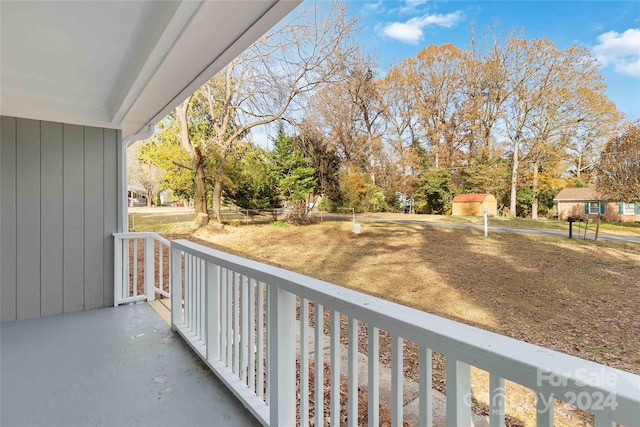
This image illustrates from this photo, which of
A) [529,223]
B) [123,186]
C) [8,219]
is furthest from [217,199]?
[529,223]

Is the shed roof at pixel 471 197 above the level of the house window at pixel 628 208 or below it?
above

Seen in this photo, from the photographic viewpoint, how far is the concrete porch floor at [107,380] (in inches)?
52.5

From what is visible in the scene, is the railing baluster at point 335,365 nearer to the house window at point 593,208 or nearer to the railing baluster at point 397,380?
the railing baluster at point 397,380

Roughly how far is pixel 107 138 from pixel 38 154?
1.58 feet

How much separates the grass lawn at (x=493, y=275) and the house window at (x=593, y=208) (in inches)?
14.4

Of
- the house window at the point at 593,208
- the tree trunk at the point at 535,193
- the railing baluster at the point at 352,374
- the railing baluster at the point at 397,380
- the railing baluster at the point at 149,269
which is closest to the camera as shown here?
the railing baluster at the point at 397,380

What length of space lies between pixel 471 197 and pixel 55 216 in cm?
667

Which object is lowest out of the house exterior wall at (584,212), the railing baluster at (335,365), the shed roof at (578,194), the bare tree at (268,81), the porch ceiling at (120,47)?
the railing baluster at (335,365)

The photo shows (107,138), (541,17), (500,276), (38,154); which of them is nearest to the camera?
(38,154)

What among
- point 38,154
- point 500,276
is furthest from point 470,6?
point 38,154

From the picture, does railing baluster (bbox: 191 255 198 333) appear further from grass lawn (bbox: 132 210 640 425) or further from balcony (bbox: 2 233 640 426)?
grass lawn (bbox: 132 210 640 425)

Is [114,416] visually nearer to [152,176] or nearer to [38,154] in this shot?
[38,154]

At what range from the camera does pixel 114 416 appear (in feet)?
4.38

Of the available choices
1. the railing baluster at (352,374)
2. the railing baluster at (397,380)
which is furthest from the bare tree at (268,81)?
the railing baluster at (397,380)
